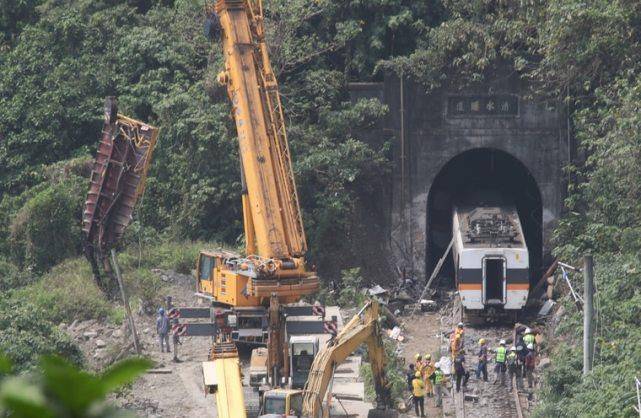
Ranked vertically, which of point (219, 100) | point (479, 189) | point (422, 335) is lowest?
point (422, 335)

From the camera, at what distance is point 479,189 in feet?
116

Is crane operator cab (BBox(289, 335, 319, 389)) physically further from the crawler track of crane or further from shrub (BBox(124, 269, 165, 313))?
shrub (BBox(124, 269, 165, 313))

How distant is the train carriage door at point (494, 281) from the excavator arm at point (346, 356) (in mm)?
7342

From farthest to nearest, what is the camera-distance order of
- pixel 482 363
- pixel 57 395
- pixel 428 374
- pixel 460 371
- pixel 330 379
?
pixel 482 363 → pixel 460 371 → pixel 428 374 → pixel 330 379 → pixel 57 395

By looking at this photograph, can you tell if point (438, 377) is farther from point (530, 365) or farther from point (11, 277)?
Result: point (11, 277)

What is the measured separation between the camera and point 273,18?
34.7 metres

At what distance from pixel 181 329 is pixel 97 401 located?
920 inches

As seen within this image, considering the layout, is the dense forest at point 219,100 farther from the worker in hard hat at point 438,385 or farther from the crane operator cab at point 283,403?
the crane operator cab at point 283,403

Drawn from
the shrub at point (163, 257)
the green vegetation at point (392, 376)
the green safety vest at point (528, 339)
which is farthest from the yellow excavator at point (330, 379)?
the shrub at point (163, 257)

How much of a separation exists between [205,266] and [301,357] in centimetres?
424

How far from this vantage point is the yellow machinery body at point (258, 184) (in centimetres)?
2286

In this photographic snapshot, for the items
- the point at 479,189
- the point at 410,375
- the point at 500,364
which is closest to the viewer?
the point at 410,375

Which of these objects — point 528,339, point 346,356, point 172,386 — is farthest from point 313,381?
point 528,339

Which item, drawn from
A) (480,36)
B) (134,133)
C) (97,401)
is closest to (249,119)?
(134,133)
